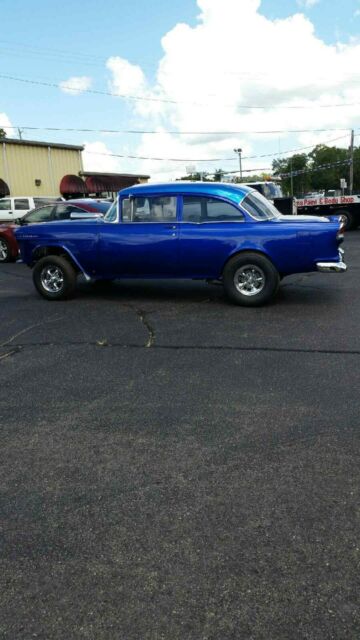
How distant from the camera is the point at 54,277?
8297 millimetres

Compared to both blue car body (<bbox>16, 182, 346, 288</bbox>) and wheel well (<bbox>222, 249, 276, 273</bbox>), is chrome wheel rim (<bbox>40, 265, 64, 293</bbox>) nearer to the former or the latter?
blue car body (<bbox>16, 182, 346, 288</bbox>)

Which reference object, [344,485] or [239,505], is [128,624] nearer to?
[239,505]

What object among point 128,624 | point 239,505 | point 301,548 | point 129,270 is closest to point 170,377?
point 239,505

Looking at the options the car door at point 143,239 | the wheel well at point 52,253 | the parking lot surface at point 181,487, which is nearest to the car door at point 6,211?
the wheel well at point 52,253

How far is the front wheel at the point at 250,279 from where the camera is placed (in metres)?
7.19

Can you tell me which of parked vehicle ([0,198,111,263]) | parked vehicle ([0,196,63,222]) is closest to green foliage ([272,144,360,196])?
parked vehicle ([0,196,63,222])

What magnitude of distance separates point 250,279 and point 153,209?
185 centimetres

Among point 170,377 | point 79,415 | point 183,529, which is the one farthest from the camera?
point 170,377

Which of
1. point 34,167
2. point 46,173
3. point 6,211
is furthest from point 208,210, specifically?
point 46,173

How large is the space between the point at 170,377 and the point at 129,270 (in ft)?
A: 11.3

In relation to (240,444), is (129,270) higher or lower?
higher

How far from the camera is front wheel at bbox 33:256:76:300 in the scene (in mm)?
8125

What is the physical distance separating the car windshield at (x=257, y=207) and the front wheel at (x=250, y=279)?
0.63 metres

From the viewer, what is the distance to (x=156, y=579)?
222cm
